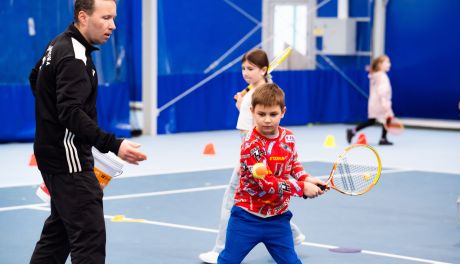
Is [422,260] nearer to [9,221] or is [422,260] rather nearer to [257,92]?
[257,92]

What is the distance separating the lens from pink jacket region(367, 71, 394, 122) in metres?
15.6

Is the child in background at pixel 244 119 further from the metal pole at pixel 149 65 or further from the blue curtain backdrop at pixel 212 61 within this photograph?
the metal pole at pixel 149 65

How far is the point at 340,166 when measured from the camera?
5.64 metres

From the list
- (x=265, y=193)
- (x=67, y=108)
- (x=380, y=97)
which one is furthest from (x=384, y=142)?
(x=67, y=108)

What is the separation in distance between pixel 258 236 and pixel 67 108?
138cm

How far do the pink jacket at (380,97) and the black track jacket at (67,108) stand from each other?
11081 mm

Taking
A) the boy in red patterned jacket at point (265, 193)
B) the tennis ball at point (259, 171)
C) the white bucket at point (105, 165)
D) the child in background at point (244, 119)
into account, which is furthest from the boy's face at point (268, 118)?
the child in background at point (244, 119)

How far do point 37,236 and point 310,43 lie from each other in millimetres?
12337

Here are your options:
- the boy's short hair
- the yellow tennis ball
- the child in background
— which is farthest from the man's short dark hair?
the child in background

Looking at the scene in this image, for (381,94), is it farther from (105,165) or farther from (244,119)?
(105,165)

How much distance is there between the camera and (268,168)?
5273 millimetres

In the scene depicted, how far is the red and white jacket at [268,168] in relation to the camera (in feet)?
17.3

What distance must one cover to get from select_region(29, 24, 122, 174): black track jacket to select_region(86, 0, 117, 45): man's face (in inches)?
2.4

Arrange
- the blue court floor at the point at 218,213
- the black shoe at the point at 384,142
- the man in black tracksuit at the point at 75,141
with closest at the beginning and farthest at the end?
the man in black tracksuit at the point at 75,141 < the blue court floor at the point at 218,213 < the black shoe at the point at 384,142
